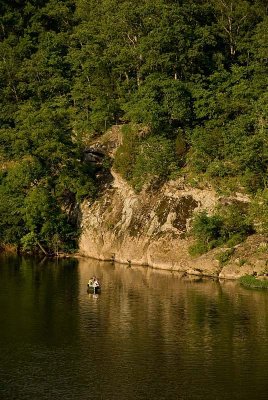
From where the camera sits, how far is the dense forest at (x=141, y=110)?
91812 mm

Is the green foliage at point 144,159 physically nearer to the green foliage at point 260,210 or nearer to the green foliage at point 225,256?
the green foliage at point 260,210

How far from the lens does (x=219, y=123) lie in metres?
97.2

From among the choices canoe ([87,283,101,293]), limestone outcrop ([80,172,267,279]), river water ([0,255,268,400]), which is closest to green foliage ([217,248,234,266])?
limestone outcrop ([80,172,267,279])

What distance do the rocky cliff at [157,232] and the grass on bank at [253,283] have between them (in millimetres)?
1778

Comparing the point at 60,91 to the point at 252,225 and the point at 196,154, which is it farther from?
the point at 252,225

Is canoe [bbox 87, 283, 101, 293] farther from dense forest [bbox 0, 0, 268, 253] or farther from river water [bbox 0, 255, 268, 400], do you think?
dense forest [bbox 0, 0, 268, 253]

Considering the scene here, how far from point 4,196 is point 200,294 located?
42696mm

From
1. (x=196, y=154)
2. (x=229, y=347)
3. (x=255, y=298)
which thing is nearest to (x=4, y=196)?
(x=196, y=154)

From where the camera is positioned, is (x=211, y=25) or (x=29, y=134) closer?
(x=29, y=134)

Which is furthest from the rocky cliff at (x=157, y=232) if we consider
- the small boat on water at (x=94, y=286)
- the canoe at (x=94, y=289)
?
the small boat on water at (x=94, y=286)

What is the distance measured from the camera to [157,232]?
90688 mm

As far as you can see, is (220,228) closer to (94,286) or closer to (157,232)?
(157,232)

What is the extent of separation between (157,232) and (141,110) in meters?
20.2

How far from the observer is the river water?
43.0 m
